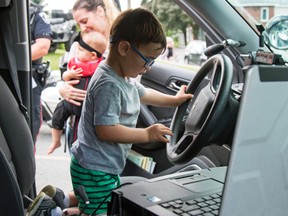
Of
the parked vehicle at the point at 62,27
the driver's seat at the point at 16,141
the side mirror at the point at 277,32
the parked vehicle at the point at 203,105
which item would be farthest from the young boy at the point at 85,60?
the parked vehicle at the point at 62,27

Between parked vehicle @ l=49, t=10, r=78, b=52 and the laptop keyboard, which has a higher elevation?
the laptop keyboard

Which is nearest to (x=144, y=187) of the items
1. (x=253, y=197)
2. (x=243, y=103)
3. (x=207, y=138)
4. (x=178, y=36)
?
(x=207, y=138)

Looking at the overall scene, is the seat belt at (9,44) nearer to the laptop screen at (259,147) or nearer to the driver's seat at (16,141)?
the driver's seat at (16,141)

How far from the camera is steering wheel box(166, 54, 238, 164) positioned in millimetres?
1378

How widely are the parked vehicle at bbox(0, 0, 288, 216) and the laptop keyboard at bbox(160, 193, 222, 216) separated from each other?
2cm

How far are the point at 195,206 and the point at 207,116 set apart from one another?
277 millimetres

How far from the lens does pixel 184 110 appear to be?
1897mm

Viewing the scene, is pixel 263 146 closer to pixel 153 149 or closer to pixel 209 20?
pixel 209 20

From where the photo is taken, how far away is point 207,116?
4.72 ft

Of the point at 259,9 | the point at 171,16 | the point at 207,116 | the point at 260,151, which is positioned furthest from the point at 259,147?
the point at 171,16

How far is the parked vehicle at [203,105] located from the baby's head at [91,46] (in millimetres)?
361

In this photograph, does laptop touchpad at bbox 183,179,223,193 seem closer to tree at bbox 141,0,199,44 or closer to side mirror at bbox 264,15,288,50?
side mirror at bbox 264,15,288,50

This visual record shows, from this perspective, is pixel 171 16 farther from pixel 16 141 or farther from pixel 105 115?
pixel 16 141

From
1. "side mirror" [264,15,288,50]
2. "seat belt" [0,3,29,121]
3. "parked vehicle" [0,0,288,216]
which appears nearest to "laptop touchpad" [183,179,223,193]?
"parked vehicle" [0,0,288,216]
